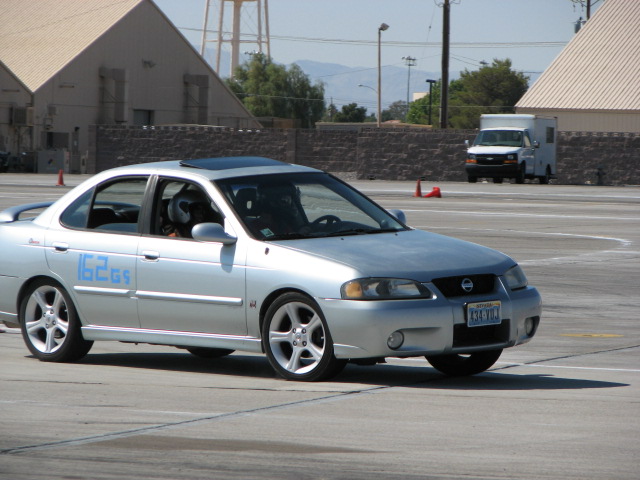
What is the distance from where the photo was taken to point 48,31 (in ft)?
253

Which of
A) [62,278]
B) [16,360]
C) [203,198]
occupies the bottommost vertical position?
[16,360]

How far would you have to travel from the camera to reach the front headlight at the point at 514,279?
8688mm

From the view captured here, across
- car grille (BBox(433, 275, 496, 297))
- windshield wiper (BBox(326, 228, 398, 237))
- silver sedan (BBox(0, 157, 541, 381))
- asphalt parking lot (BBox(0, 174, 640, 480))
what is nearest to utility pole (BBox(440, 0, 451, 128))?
asphalt parking lot (BBox(0, 174, 640, 480))

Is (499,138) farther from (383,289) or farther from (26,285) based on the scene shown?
(383,289)

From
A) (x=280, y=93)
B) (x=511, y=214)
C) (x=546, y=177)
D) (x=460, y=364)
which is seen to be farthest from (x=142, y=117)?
(x=460, y=364)

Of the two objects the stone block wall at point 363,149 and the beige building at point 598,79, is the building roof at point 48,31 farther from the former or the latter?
the beige building at point 598,79

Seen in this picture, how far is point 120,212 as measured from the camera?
32.3ft

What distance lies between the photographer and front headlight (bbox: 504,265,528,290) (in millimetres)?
8688

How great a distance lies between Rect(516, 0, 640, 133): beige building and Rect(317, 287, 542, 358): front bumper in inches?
2384

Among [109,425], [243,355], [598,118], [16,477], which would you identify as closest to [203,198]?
[243,355]

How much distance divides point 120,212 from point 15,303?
3.54ft

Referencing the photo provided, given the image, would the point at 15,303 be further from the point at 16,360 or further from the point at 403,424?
the point at 403,424

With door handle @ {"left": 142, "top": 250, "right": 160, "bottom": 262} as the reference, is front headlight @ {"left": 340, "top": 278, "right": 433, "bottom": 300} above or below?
below

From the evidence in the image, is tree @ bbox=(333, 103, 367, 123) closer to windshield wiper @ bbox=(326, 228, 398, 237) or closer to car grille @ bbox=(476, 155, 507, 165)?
car grille @ bbox=(476, 155, 507, 165)
